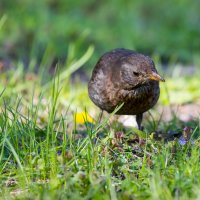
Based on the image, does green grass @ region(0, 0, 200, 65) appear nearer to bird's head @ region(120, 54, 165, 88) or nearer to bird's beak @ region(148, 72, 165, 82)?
bird's head @ region(120, 54, 165, 88)

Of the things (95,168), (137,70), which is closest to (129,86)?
(137,70)

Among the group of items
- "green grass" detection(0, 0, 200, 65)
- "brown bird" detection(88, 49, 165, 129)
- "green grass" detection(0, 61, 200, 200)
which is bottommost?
"green grass" detection(0, 61, 200, 200)

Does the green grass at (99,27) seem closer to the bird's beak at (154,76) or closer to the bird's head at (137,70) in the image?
the bird's head at (137,70)

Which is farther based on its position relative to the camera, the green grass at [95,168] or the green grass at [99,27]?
the green grass at [99,27]

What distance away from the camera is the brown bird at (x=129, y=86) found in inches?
221

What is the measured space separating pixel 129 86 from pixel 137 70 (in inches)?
6.8

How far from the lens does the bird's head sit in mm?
5520

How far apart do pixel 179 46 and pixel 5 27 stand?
9.92 feet

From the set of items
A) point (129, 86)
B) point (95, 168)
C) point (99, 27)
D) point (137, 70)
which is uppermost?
point (99, 27)

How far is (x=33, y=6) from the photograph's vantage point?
1179cm

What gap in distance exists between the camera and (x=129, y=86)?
18.7 feet

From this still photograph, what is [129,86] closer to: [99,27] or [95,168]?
[95,168]

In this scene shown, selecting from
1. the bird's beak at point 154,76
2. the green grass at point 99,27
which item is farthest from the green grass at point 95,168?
the green grass at point 99,27

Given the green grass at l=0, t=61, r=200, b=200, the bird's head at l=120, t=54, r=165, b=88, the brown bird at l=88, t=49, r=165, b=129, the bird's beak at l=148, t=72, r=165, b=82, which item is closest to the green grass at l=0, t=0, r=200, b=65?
the brown bird at l=88, t=49, r=165, b=129
